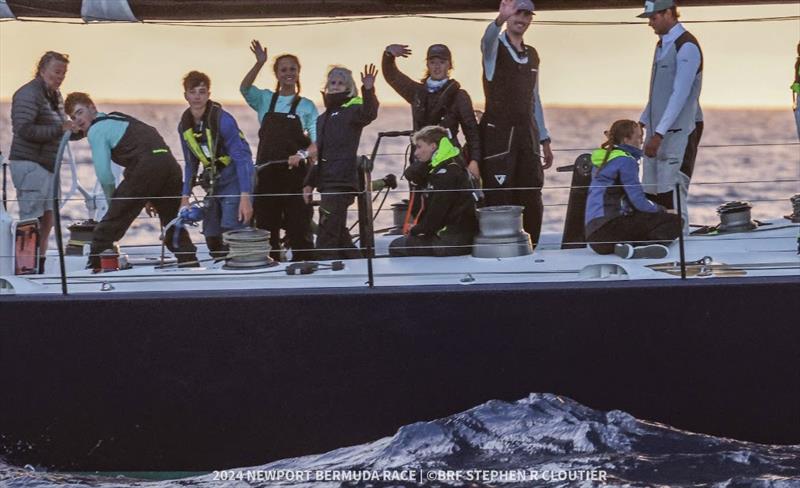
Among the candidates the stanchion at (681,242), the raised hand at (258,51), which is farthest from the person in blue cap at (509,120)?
the raised hand at (258,51)

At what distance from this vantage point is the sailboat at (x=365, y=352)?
6.27 metres

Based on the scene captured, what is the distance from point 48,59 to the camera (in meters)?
7.21

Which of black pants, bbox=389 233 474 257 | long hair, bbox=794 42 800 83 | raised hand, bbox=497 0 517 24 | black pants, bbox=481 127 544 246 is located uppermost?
raised hand, bbox=497 0 517 24

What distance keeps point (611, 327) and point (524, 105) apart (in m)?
1.29

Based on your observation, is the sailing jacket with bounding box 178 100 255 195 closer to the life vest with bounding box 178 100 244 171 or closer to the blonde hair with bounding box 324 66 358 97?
the life vest with bounding box 178 100 244 171

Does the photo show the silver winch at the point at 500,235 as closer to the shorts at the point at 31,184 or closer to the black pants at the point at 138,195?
the black pants at the point at 138,195

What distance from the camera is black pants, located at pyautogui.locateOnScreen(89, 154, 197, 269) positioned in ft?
22.5

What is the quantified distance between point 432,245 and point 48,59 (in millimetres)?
2169

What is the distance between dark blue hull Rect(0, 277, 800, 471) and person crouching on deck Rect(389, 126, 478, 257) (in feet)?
1.59

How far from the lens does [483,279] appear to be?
643cm

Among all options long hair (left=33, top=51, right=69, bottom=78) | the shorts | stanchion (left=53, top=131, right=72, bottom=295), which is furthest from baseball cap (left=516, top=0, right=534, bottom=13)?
the shorts

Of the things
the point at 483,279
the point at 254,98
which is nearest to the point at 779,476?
the point at 483,279

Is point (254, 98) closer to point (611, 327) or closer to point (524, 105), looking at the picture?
point (524, 105)

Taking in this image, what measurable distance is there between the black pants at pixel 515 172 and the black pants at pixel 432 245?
0.34 m
